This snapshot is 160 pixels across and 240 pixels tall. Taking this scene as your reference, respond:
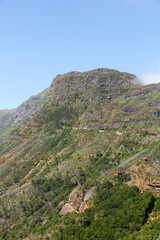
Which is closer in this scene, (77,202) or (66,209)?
(77,202)

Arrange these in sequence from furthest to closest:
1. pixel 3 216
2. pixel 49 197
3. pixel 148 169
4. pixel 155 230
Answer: pixel 49 197, pixel 3 216, pixel 148 169, pixel 155 230

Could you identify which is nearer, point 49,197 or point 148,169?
point 148,169

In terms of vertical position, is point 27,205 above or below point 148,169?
below

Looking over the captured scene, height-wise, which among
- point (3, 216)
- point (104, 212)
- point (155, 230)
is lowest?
point (3, 216)

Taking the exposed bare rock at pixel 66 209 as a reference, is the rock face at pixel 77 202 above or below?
above

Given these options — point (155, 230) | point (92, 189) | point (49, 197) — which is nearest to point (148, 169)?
point (92, 189)

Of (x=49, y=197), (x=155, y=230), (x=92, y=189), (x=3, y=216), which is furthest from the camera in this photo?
(x=49, y=197)

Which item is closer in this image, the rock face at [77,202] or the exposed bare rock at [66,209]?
the rock face at [77,202]

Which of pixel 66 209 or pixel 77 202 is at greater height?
pixel 77 202

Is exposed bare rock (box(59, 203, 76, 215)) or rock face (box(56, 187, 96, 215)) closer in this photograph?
rock face (box(56, 187, 96, 215))

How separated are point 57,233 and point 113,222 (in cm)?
2961

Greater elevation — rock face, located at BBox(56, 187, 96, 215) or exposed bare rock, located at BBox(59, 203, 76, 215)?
rock face, located at BBox(56, 187, 96, 215)

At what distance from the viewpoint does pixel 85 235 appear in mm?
96938

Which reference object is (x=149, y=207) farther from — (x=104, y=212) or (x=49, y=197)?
(x=49, y=197)
